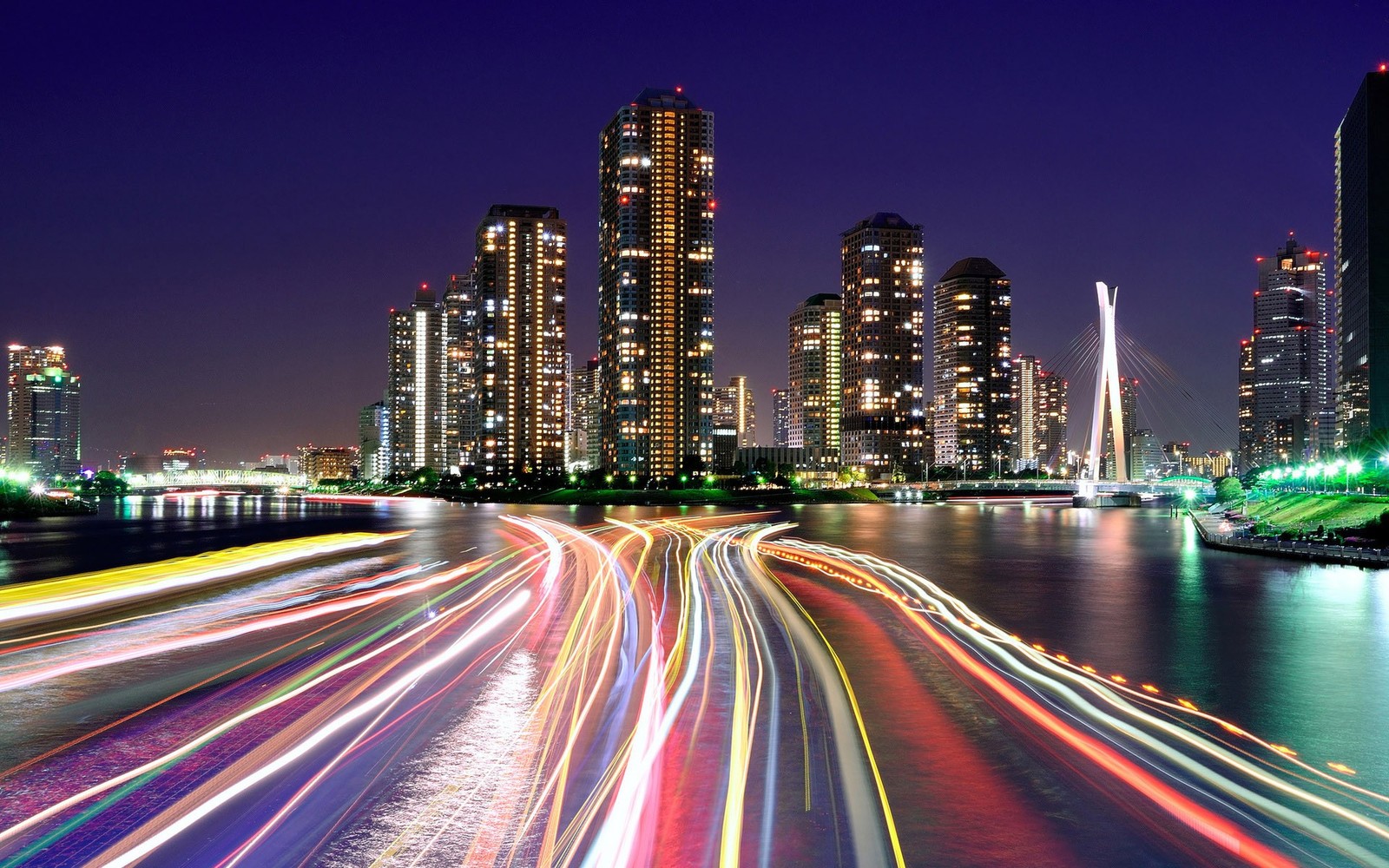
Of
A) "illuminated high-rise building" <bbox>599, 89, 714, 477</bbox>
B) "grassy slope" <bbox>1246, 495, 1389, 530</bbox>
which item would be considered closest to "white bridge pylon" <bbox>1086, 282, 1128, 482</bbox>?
"grassy slope" <bbox>1246, 495, 1389, 530</bbox>

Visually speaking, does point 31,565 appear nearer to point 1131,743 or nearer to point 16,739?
point 16,739

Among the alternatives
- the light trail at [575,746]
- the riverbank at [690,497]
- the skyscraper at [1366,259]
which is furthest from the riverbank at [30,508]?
the skyscraper at [1366,259]

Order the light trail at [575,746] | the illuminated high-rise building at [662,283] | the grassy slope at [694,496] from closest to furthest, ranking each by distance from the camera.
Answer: the light trail at [575,746] → the grassy slope at [694,496] → the illuminated high-rise building at [662,283]

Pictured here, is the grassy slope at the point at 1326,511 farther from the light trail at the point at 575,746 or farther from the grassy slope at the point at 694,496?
the grassy slope at the point at 694,496

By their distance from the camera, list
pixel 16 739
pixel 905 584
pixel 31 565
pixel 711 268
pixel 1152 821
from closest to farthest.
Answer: pixel 1152 821
pixel 16 739
pixel 905 584
pixel 31 565
pixel 711 268

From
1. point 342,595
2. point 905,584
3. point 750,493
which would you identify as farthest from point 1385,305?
point 342,595

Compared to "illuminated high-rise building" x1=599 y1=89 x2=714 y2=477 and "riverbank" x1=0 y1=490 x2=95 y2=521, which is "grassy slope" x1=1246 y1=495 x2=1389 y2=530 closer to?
"riverbank" x1=0 y1=490 x2=95 y2=521
